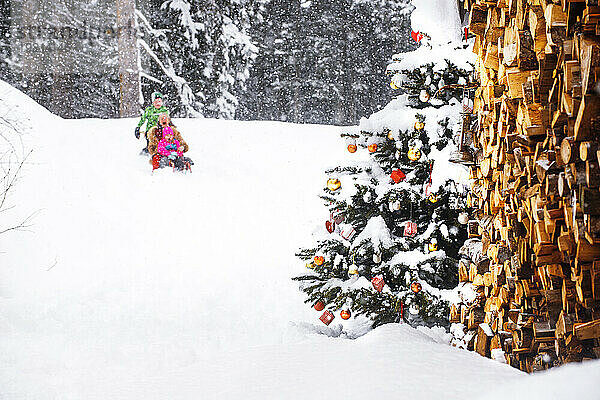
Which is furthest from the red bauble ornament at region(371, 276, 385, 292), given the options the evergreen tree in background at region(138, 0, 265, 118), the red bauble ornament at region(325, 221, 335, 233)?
the evergreen tree in background at region(138, 0, 265, 118)

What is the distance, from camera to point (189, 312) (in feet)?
21.3

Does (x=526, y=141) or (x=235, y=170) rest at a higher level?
(x=526, y=141)

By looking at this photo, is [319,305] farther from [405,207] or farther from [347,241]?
[405,207]

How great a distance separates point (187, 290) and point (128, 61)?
1123 centimetres

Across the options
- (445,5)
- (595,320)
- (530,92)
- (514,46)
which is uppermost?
(445,5)

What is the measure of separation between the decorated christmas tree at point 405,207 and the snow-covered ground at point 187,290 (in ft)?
1.17

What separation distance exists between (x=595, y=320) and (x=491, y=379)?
1.61 feet

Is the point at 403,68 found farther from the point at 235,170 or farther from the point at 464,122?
the point at 235,170

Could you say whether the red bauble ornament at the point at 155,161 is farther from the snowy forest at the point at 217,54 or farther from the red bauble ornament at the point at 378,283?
the snowy forest at the point at 217,54

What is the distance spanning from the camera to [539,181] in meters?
2.28

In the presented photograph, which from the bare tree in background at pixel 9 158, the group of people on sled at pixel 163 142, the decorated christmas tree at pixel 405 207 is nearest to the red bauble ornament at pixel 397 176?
the decorated christmas tree at pixel 405 207

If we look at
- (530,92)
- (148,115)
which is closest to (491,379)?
(530,92)

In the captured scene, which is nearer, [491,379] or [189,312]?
[491,379]

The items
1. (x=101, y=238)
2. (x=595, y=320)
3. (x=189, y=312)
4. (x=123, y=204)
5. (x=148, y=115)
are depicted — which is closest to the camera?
(x=595, y=320)
